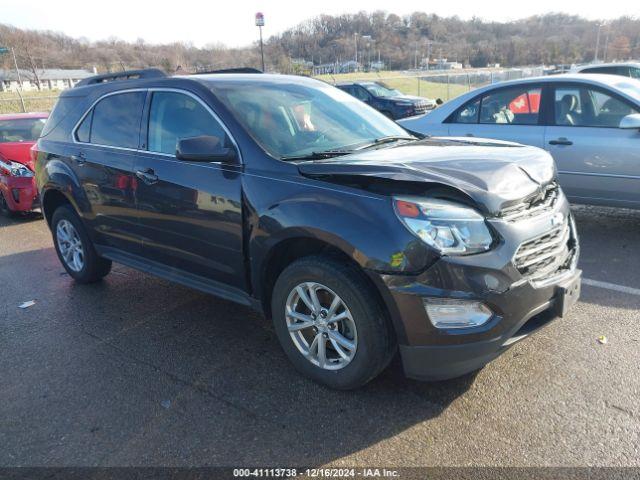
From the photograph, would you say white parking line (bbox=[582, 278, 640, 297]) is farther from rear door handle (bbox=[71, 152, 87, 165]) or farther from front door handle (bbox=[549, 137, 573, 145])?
rear door handle (bbox=[71, 152, 87, 165])

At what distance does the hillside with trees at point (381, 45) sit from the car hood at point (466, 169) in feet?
112

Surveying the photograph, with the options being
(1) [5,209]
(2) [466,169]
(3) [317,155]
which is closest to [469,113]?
(3) [317,155]

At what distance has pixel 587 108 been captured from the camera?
5.73m

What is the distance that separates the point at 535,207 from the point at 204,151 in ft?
6.54

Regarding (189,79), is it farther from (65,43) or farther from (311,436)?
(65,43)

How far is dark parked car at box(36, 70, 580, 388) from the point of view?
2580 mm

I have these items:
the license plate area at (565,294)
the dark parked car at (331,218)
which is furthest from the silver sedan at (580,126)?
the license plate area at (565,294)

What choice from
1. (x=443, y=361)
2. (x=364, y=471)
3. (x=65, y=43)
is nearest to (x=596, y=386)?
(x=443, y=361)

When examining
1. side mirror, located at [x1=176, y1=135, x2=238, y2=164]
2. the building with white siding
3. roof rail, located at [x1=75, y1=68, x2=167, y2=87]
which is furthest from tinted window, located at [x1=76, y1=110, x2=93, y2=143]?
the building with white siding

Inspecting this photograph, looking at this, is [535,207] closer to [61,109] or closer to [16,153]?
[61,109]

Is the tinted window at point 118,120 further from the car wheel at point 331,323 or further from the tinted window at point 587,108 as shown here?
the tinted window at point 587,108

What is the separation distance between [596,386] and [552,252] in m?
0.83

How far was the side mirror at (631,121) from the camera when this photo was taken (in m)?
5.16

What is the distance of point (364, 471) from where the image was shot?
7.97 feet
